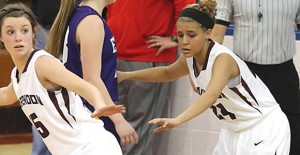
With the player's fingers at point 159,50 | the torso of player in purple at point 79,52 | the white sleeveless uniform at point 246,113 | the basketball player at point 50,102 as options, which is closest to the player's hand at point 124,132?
the basketball player at point 50,102

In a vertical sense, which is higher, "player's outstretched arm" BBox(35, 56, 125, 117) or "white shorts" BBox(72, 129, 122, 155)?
"player's outstretched arm" BBox(35, 56, 125, 117)

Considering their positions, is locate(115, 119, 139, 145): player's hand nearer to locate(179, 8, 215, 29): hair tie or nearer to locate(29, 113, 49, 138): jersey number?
locate(29, 113, 49, 138): jersey number

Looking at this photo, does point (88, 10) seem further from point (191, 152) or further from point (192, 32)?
point (191, 152)

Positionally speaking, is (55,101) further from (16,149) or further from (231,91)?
(16,149)

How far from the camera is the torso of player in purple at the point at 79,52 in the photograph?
3480 millimetres

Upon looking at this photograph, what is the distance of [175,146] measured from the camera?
5.40m

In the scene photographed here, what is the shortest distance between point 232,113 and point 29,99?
1169 mm

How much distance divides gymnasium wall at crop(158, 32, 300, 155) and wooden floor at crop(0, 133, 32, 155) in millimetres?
1600

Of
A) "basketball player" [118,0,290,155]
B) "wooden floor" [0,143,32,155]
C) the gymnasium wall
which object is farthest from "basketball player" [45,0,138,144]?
"wooden floor" [0,143,32,155]

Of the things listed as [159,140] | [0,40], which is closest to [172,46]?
[159,140]

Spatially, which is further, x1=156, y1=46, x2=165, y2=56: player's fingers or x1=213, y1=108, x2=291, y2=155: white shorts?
x1=156, y1=46, x2=165, y2=56: player's fingers

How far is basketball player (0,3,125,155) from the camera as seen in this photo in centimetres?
316

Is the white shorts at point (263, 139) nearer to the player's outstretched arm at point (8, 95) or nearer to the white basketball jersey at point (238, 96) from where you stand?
the white basketball jersey at point (238, 96)

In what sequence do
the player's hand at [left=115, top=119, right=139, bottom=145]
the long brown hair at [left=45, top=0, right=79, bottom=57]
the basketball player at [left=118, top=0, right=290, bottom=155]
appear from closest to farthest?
the player's hand at [left=115, top=119, right=139, bottom=145], the long brown hair at [left=45, top=0, right=79, bottom=57], the basketball player at [left=118, top=0, right=290, bottom=155]
